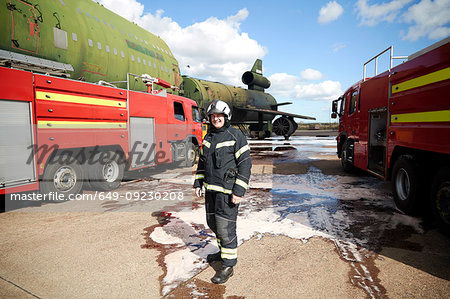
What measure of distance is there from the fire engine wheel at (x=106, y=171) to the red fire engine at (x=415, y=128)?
6.09 meters

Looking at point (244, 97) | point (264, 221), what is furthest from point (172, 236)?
point (244, 97)

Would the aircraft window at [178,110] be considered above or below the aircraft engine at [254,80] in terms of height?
below

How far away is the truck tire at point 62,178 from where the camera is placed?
5.23m

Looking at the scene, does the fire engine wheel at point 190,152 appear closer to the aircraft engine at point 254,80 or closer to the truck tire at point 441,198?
the truck tire at point 441,198

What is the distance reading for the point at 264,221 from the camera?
4.55m

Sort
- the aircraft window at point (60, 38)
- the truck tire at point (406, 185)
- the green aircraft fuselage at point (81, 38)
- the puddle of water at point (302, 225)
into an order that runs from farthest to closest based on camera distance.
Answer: the aircraft window at point (60, 38), the green aircraft fuselage at point (81, 38), the truck tire at point (406, 185), the puddle of water at point (302, 225)

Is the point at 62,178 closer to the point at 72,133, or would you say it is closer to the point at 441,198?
the point at 72,133

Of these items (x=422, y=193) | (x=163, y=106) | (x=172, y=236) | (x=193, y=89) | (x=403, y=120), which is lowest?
(x=172, y=236)

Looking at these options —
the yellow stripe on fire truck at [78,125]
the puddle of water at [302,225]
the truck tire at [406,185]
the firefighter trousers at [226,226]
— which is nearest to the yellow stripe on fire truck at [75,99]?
the yellow stripe on fire truck at [78,125]

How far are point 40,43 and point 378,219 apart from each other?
7.50 m

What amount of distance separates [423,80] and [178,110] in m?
6.98

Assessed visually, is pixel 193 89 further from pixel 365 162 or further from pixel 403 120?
pixel 403 120

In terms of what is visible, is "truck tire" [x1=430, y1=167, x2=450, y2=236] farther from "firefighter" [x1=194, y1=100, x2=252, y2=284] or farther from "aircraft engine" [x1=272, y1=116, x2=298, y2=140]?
"aircraft engine" [x1=272, y1=116, x2=298, y2=140]

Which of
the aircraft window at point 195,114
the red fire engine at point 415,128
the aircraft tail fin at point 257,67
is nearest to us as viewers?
the red fire engine at point 415,128
